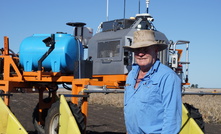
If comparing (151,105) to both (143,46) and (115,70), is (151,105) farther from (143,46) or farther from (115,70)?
(115,70)

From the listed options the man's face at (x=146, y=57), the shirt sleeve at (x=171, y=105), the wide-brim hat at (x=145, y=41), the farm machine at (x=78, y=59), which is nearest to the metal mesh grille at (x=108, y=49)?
the farm machine at (x=78, y=59)

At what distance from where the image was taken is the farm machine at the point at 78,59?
8.94m

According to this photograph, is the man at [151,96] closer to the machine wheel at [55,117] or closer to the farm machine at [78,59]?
the machine wheel at [55,117]

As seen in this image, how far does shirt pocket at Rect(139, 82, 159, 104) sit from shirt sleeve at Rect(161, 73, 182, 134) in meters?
0.08

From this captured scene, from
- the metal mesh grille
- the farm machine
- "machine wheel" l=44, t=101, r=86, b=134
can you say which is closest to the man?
"machine wheel" l=44, t=101, r=86, b=134

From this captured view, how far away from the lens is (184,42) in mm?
9469

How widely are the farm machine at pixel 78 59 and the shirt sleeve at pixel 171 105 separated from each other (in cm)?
495

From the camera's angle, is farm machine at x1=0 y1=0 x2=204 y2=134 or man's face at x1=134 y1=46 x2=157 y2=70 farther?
farm machine at x1=0 y1=0 x2=204 y2=134

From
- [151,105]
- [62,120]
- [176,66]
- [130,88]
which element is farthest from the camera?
[176,66]

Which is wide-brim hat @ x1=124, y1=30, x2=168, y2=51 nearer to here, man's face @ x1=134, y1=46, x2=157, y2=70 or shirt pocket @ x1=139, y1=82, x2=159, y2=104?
man's face @ x1=134, y1=46, x2=157, y2=70

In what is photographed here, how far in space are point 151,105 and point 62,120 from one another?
419cm

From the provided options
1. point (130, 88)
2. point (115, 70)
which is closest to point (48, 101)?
point (115, 70)

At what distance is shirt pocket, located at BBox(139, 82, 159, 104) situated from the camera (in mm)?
3654

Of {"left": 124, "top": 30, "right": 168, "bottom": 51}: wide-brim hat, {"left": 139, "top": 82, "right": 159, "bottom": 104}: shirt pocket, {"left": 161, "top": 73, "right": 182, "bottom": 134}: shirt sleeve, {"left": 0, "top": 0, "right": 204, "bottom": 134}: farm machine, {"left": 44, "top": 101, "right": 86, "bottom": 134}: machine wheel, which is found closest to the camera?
{"left": 161, "top": 73, "right": 182, "bottom": 134}: shirt sleeve
